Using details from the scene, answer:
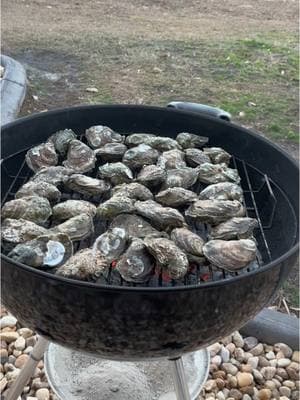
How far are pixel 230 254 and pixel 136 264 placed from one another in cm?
18

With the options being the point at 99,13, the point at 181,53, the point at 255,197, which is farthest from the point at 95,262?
the point at 99,13

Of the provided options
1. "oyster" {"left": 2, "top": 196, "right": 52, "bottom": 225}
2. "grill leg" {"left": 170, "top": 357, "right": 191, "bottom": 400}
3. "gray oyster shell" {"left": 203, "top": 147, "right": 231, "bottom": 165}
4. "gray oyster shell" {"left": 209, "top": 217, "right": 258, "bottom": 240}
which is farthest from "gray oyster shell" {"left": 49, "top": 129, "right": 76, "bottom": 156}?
"grill leg" {"left": 170, "top": 357, "right": 191, "bottom": 400}

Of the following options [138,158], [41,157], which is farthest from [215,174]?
[41,157]

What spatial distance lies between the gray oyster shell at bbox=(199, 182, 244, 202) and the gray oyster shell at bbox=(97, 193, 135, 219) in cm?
18

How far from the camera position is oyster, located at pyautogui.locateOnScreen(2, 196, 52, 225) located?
47.1 inches

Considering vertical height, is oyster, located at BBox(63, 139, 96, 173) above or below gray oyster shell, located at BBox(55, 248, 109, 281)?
above

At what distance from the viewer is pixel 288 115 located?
333 centimetres

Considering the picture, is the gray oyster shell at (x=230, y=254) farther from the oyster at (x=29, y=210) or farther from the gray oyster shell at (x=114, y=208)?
the oyster at (x=29, y=210)

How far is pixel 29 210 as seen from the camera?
1197mm

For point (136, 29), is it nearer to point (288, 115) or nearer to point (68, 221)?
point (288, 115)

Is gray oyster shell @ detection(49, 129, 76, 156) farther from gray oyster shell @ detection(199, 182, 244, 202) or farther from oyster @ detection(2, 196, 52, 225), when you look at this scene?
gray oyster shell @ detection(199, 182, 244, 202)

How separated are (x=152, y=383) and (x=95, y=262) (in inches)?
28.5

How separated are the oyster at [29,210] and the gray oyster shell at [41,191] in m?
0.05

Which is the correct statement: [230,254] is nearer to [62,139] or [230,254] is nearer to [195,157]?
[195,157]
